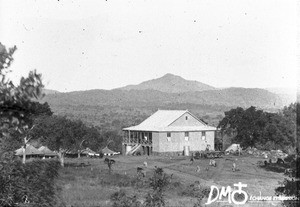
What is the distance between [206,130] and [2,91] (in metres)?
61.7

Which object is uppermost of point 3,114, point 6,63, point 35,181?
point 6,63

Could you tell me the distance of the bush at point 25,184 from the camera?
14.7 m

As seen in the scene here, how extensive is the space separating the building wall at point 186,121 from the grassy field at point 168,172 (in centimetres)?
1509

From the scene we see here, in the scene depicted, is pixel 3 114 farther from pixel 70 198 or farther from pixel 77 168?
pixel 77 168

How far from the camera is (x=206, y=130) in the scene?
6756cm

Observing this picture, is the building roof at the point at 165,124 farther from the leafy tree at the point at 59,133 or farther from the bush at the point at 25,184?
the bush at the point at 25,184

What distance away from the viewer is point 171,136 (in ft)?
212

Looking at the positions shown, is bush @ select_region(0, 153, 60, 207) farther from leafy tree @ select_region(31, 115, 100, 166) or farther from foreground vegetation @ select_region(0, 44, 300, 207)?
leafy tree @ select_region(31, 115, 100, 166)

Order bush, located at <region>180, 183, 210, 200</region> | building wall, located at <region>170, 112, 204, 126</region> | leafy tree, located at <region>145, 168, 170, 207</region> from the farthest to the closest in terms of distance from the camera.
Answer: building wall, located at <region>170, 112, 204, 126</region>
bush, located at <region>180, 183, 210, 200</region>
leafy tree, located at <region>145, 168, 170, 207</region>

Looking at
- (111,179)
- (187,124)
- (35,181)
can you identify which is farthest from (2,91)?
(187,124)

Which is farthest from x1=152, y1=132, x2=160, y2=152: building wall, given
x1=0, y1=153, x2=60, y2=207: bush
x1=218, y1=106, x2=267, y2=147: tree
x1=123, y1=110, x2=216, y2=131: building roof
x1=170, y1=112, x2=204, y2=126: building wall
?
x1=0, y1=153, x2=60, y2=207: bush

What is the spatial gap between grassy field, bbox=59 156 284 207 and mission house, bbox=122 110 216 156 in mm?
12067

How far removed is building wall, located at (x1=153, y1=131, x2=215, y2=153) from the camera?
64.1 m

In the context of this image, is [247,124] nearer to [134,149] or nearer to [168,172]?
[134,149]
